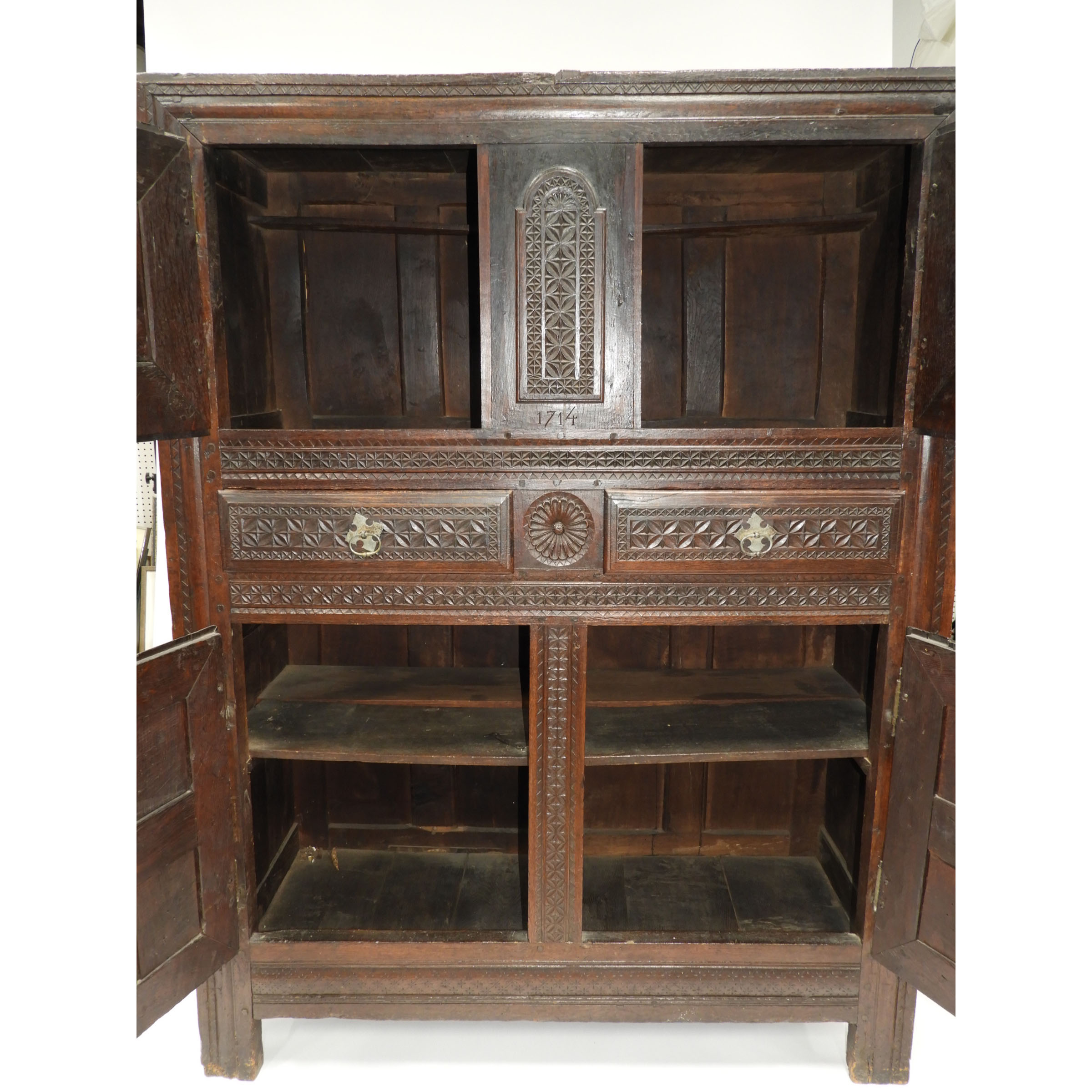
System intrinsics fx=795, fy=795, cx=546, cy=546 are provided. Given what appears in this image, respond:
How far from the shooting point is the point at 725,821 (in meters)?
2.14

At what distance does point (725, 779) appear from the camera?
212 cm

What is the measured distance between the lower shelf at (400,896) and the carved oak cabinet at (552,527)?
0.01m

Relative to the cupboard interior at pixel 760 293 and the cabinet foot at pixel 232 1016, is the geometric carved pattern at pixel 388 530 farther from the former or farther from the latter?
the cabinet foot at pixel 232 1016

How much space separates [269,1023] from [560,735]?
970mm

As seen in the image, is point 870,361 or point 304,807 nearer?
point 870,361

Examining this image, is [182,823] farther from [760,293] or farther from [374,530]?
[760,293]

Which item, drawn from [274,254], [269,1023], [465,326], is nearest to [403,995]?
[269,1023]

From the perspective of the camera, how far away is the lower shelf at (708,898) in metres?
1.75

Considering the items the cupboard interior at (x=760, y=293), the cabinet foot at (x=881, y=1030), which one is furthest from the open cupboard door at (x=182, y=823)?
the cabinet foot at (x=881, y=1030)

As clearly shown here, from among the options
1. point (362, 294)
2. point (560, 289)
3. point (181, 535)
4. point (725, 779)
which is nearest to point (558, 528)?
point (560, 289)

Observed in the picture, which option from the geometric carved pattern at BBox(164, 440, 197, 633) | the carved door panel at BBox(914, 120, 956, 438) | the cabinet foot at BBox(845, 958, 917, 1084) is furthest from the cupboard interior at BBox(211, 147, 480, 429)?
the cabinet foot at BBox(845, 958, 917, 1084)

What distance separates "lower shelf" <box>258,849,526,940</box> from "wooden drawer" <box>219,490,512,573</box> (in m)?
0.79

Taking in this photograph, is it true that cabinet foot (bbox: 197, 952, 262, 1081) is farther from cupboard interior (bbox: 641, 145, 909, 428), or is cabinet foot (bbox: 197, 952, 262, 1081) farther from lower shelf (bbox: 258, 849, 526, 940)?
cupboard interior (bbox: 641, 145, 909, 428)

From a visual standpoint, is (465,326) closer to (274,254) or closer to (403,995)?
(274,254)
